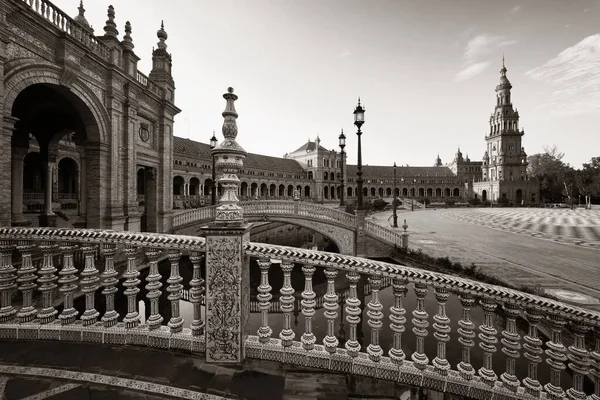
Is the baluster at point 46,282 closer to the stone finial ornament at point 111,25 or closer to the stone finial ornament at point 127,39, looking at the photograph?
the stone finial ornament at point 111,25

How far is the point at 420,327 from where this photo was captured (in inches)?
106

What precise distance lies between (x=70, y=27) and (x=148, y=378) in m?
12.0

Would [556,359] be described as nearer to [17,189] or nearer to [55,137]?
[17,189]

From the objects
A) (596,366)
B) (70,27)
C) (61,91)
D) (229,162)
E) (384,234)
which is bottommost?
(384,234)

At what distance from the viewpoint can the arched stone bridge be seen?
13984mm

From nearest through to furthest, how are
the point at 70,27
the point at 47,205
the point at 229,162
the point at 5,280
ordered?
the point at 229,162 → the point at 5,280 → the point at 70,27 → the point at 47,205

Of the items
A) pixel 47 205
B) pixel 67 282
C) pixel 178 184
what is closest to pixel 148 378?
pixel 67 282

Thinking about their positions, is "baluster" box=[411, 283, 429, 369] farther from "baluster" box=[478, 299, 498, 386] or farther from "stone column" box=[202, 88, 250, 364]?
"stone column" box=[202, 88, 250, 364]

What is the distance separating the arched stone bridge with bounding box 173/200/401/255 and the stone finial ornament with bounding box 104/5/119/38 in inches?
357

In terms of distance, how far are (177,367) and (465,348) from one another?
9.74 feet

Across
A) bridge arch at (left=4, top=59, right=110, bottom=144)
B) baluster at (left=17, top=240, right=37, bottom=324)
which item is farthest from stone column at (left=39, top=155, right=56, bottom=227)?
baluster at (left=17, top=240, right=37, bottom=324)

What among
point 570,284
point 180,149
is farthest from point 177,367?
point 180,149

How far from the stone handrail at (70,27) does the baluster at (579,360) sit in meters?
13.1

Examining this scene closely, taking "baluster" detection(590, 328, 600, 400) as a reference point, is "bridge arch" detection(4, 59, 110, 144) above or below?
above
